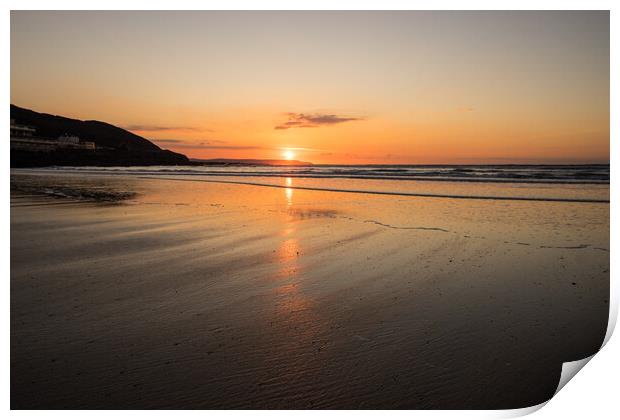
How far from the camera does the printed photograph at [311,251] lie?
2.09m

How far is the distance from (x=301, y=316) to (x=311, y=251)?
181cm

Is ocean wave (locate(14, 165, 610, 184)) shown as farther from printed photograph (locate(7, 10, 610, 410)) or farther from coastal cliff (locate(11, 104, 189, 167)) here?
coastal cliff (locate(11, 104, 189, 167))

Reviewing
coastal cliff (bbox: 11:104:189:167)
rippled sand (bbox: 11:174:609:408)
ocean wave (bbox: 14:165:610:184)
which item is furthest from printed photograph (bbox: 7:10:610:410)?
coastal cliff (bbox: 11:104:189:167)

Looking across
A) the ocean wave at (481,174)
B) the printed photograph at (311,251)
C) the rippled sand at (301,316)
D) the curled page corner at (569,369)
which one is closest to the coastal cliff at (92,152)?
the ocean wave at (481,174)

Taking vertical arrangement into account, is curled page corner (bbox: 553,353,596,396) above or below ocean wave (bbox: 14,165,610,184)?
below

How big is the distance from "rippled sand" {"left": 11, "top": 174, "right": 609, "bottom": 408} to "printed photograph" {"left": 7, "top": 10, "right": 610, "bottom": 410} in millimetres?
16

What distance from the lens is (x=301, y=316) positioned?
2752 millimetres

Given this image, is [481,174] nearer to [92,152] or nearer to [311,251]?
[311,251]

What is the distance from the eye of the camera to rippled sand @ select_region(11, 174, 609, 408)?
6.60 feet

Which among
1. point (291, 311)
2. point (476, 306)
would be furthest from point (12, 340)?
point (476, 306)

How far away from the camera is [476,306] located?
2961 millimetres
